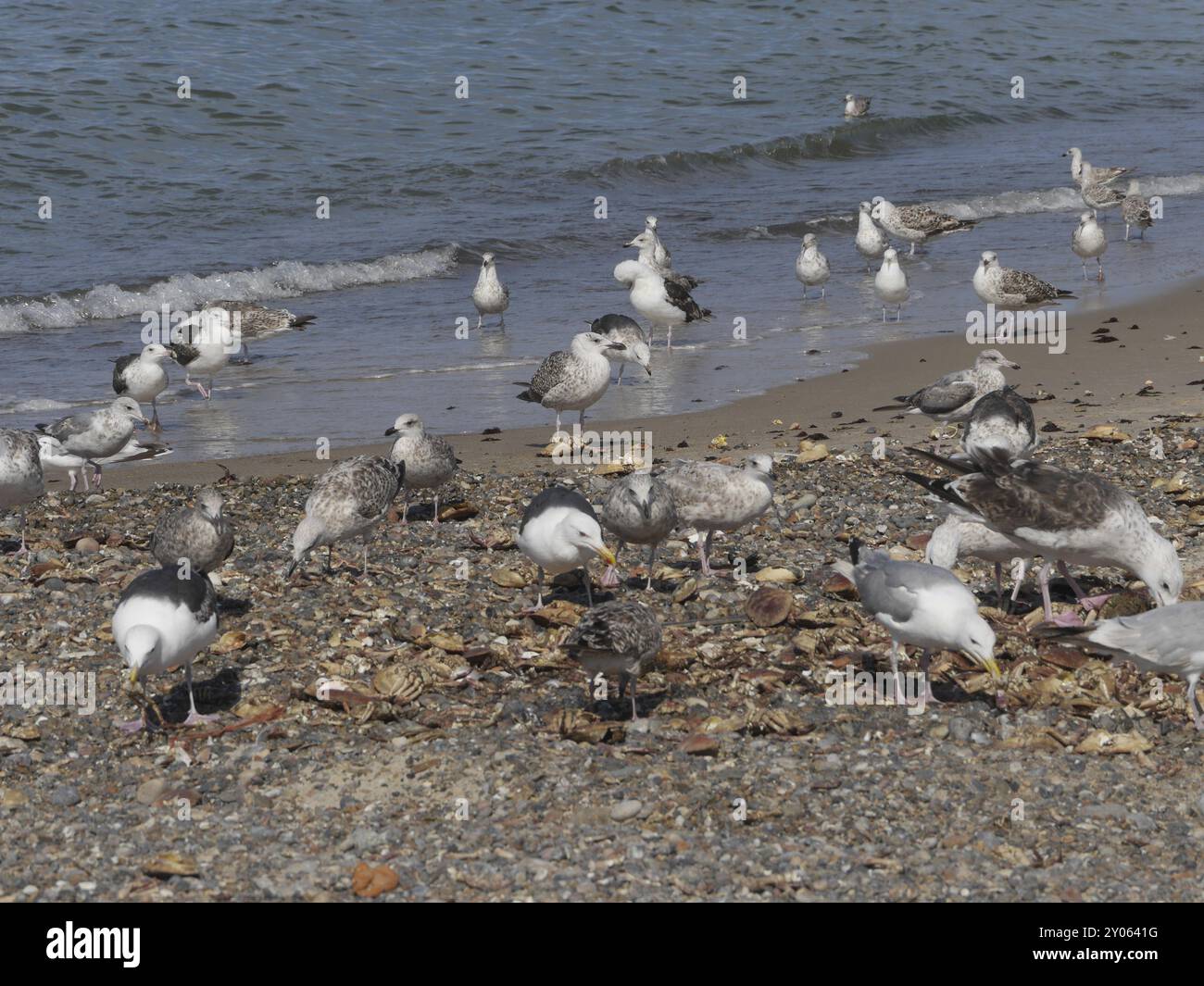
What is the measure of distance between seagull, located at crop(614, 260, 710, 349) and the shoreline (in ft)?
6.87

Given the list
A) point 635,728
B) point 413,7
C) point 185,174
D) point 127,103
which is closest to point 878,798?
point 635,728

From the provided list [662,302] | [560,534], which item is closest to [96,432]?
[560,534]

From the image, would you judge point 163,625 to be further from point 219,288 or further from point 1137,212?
point 1137,212

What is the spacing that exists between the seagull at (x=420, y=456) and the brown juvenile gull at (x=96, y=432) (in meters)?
2.16

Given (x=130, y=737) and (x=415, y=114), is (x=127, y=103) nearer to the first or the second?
(x=415, y=114)

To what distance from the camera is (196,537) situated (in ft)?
27.0

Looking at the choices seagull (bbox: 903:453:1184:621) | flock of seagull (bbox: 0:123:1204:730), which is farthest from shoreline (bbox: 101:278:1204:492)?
seagull (bbox: 903:453:1184:621)

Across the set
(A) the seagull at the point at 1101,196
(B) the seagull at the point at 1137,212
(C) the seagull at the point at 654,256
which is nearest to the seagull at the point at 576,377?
(C) the seagull at the point at 654,256

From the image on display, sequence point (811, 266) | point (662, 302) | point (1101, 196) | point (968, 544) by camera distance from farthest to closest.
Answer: point (1101, 196)
point (811, 266)
point (662, 302)
point (968, 544)

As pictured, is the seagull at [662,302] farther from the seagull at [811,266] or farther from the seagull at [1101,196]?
the seagull at [1101,196]

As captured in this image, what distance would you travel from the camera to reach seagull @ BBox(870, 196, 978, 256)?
21.0 m

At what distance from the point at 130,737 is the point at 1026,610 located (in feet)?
15.2

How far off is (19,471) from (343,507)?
7.21 ft
